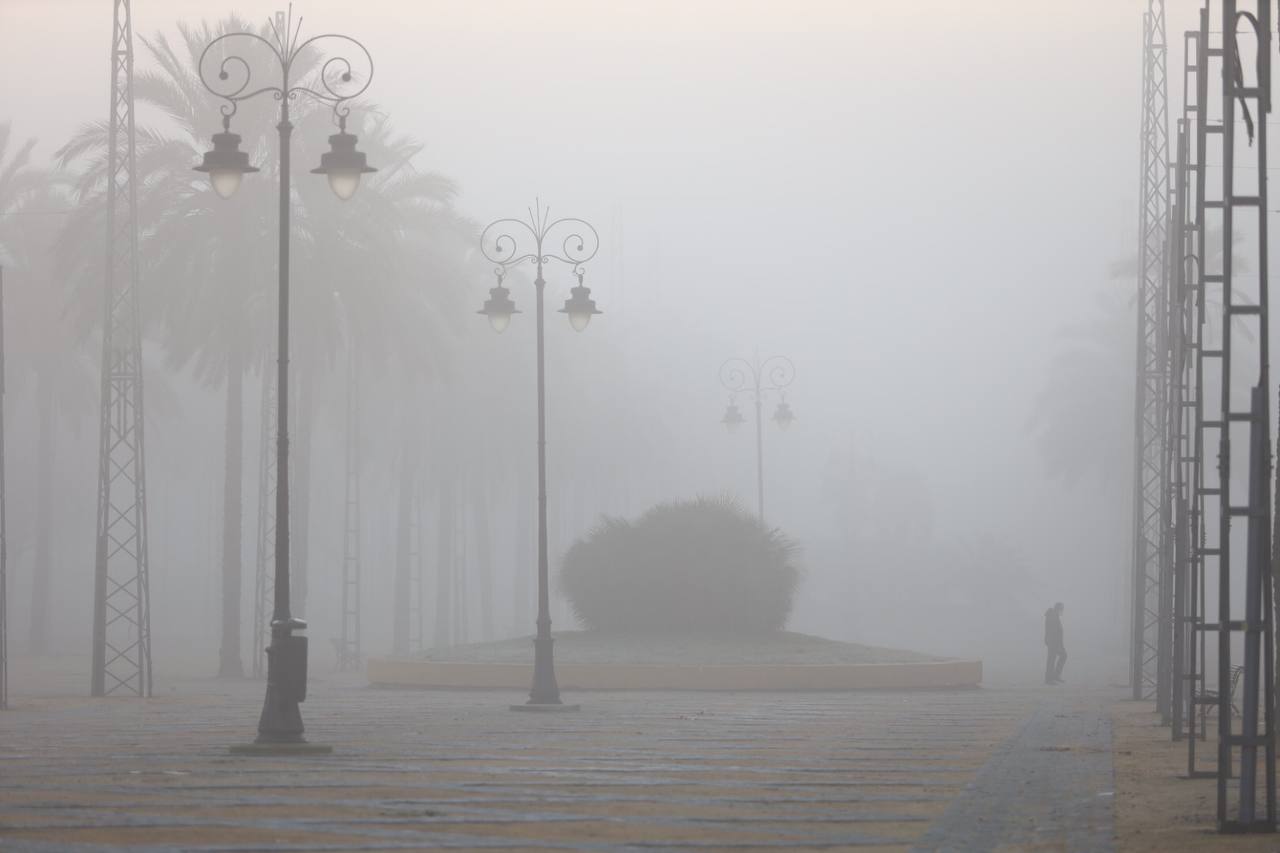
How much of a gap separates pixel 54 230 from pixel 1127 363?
36268mm

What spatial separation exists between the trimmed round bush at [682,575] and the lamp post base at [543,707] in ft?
35.5

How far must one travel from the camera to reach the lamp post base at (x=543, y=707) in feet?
74.6

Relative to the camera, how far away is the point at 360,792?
1132 centimetres

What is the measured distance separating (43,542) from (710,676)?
81.2ft

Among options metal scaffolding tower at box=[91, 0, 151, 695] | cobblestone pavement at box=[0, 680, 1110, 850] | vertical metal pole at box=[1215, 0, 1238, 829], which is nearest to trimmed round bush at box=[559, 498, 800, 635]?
metal scaffolding tower at box=[91, 0, 151, 695]

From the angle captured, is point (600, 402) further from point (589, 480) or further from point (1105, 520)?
point (1105, 520)

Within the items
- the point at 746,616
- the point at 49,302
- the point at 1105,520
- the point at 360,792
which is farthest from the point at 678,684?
the point at 1105,520

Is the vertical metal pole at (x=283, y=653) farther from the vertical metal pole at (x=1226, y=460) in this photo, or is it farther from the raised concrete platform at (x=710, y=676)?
the raised concrete platform at (x=710, y=676)

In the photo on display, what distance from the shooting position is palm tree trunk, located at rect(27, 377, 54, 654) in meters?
47.3

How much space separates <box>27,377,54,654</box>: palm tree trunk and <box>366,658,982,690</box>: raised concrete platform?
20.4m

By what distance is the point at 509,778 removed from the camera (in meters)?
12.6

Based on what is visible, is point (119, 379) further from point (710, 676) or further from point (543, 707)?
point (710, 676)

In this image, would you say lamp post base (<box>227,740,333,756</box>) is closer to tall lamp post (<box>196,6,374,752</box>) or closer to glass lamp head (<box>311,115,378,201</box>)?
tall lamp post (<box>196,6,374,752</box>)

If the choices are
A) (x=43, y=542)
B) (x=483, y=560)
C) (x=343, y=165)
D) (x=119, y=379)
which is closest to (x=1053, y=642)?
(x=119, y=379)
